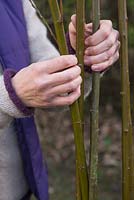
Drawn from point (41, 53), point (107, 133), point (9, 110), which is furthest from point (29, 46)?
point (107, 133)

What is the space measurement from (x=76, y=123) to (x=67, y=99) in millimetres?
60

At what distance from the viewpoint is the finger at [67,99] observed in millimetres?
1195

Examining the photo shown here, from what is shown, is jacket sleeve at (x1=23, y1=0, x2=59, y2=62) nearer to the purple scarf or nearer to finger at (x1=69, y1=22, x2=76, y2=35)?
the purple scarf

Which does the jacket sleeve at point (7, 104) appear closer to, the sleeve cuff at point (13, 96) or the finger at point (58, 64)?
the sleeve cuff at point (13, 96)

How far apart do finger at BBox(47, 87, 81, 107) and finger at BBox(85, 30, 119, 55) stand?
166 millimetres

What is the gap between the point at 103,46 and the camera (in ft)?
4.48

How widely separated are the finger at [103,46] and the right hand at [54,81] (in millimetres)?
154

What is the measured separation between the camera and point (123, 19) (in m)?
1.28

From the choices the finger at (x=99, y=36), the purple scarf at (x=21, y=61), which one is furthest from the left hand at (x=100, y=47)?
the purple scarf at (x=21, y=61)

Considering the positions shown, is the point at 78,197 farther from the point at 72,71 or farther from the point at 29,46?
the point at 29,46

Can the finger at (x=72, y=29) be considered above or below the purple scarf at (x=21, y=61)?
above

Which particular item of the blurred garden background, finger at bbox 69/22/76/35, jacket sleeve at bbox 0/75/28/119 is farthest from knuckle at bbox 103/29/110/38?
the blurred garden background

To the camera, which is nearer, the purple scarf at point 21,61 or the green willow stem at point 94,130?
the green willow stem at point 94,130

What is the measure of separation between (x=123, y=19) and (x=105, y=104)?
277cm
